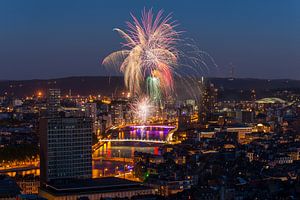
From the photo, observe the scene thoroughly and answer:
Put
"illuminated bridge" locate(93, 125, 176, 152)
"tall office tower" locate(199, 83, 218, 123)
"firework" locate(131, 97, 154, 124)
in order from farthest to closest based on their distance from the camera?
"tall office tower" locate(199, 83, 218, 123), "firework" locate(131, 97, 154, 124), "illuminated bridge" locate(93, 125, 176, 152)

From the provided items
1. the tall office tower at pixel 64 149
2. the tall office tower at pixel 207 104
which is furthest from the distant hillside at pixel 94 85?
the tall office tower at pixel 64 149

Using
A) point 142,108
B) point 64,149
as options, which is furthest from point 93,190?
point 142,108

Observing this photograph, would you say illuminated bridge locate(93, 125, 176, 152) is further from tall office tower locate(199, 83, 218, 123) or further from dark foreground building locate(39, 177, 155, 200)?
dark foreground building locate(39, 177, 155, 200)

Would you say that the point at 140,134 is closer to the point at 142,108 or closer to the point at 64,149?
the point at 142,108

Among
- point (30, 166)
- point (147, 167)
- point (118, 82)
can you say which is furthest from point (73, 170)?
point (118, 82)

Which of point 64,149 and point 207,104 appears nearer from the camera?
point 64,149

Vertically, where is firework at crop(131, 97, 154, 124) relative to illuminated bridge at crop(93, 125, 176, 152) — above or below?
above

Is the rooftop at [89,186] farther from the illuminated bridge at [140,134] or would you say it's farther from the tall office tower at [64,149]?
the illuminated bridge at [140,134]

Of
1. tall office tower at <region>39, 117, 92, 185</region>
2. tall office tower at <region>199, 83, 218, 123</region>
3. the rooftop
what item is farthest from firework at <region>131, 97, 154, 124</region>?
the rooftop

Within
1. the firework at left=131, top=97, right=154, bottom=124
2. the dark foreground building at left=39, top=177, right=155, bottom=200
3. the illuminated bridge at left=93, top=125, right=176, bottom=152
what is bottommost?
the dark foreground building at left=39, top=177, right=155, bottom=200
